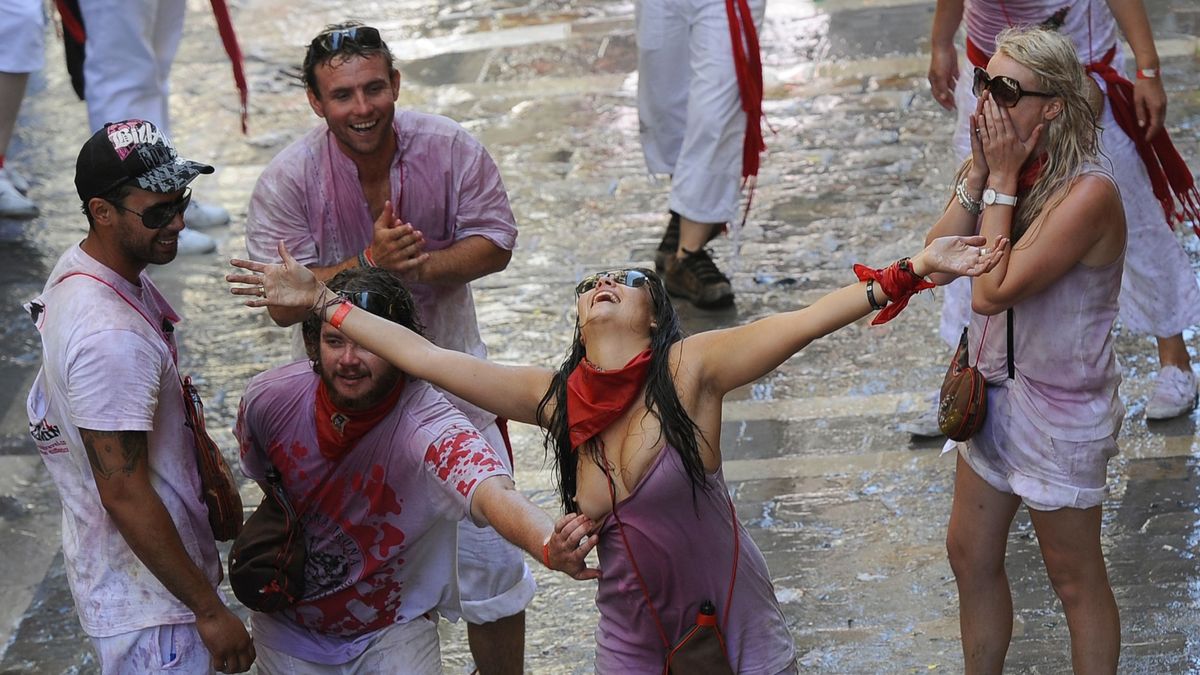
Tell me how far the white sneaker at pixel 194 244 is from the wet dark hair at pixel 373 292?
3843 mm

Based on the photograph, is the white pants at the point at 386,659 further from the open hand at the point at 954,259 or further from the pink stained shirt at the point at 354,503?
the open hand at the point at 954,259

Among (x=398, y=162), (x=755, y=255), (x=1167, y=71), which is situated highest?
(x=398, y=162)

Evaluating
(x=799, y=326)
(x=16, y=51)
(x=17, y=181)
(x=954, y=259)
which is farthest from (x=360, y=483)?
(x=17, y=181)

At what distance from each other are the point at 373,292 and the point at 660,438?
78 cm

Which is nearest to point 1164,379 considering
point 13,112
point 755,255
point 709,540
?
point 755,255

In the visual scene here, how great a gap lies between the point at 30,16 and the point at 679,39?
9.28 ft

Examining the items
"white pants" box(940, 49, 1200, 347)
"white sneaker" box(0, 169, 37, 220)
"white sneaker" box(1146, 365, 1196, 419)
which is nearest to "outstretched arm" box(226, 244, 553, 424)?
"white pants" box(940, 49, 1200, 347)

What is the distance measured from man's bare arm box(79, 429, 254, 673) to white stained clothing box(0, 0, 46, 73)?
13.1ft

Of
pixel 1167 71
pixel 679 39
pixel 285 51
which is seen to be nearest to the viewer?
pixel 679 39

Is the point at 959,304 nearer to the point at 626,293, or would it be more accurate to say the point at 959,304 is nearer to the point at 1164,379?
the point at 1164,379

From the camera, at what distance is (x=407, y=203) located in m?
4.09

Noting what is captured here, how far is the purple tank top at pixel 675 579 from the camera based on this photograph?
9.88 feet

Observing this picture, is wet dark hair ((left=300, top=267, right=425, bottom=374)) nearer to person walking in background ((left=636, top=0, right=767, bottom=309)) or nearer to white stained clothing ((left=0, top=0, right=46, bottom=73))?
person walking in background ((left=636, top=0, right=767, bottom=309))

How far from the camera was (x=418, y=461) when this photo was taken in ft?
Result: 11.0
